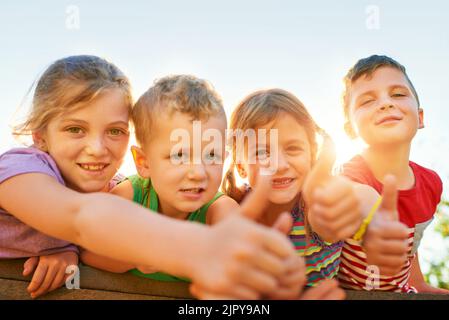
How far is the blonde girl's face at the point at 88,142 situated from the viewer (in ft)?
5.51

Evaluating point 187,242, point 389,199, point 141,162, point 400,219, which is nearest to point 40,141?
point 141,162

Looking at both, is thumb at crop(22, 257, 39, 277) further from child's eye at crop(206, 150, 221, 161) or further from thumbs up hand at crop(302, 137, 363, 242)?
thumbs up hand at crop(302, 137, 363, 242)

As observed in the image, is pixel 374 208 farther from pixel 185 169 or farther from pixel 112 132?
pixel 112 132

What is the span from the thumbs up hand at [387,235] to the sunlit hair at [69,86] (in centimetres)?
110

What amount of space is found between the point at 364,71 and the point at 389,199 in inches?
49.1

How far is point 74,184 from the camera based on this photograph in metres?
1.73

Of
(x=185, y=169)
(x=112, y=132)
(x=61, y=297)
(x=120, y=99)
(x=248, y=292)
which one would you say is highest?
(x=120, y=99)

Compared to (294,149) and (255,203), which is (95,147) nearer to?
(294,149)

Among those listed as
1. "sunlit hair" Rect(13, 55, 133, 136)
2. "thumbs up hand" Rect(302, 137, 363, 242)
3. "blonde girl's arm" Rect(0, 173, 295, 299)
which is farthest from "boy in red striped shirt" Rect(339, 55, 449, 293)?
"blonde girl's arm" Rect(0, 173, 295, 299)

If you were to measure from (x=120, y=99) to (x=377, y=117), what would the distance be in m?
1.15

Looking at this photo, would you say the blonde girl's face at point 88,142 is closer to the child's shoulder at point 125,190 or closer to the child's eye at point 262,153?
the child's shoulder at point 125,190

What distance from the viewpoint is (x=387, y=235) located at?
1.17 m

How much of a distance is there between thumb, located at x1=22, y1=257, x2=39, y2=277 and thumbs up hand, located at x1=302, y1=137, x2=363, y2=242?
1.01 metres

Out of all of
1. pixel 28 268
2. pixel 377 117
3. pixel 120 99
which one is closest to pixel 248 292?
pixel 28 268
